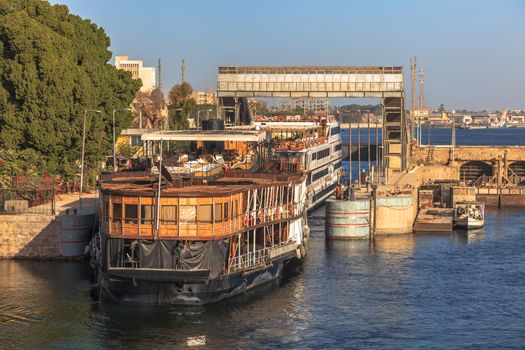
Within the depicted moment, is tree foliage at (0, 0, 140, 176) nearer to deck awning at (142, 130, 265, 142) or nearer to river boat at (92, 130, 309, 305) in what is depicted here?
deck awning at (142, 130, 265, 142)

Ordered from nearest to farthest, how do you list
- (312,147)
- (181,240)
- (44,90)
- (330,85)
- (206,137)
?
(181,240)
(206,137)
(44,90)
(312,147)
(330,85)

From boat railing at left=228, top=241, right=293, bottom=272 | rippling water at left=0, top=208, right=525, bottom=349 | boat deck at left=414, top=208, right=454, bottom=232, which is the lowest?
rippling water at left=0, top=208, right=525, bottom=349

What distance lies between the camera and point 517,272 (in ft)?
212

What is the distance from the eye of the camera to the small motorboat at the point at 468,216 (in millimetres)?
85750

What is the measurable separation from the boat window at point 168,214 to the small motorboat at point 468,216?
135ft

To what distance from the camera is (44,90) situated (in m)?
78.0

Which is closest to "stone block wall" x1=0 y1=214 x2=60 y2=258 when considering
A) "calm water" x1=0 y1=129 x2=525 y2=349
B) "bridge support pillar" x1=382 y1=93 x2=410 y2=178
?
"calm water" x1=0 y1=129 x2=525 y2=349

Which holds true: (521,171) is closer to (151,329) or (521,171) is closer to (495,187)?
(495,187)

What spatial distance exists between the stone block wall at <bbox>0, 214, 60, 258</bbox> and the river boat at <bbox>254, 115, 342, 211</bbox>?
21849mm

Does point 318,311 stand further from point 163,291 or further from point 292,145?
point 292,145

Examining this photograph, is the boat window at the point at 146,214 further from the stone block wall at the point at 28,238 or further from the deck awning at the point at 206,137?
the deck awning at the point at 206,137

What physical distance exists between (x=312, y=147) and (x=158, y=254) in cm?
4488

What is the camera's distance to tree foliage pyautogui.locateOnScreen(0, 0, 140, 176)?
3063 inches

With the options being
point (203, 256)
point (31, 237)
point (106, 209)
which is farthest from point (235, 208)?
point (31, 237)
